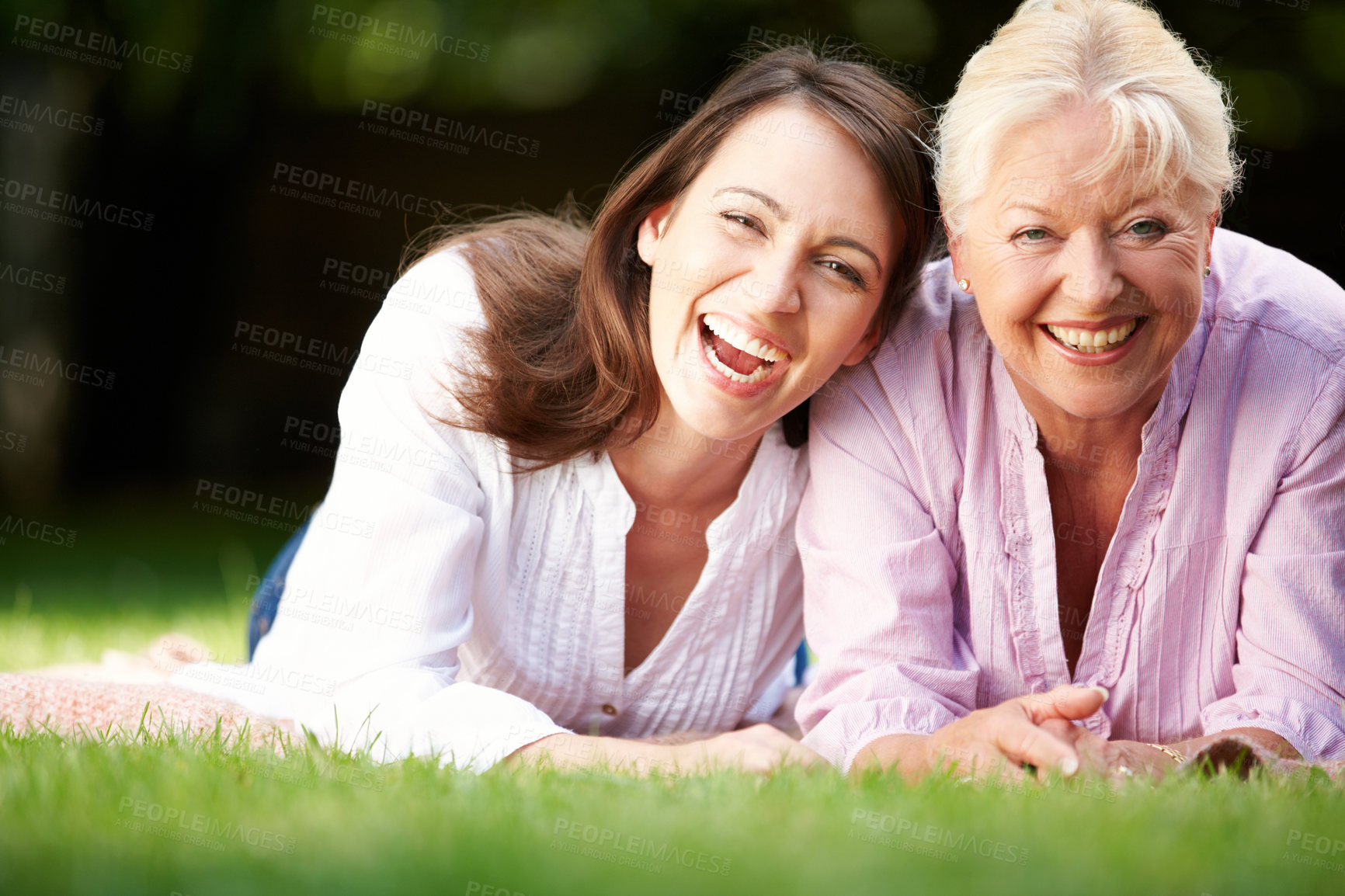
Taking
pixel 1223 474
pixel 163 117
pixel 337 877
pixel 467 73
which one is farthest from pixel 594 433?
pixel 163 117

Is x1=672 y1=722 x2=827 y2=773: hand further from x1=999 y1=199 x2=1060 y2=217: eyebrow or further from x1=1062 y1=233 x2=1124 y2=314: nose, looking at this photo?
x1=999 y1=199 x2=1060 y2=217: eyebrow

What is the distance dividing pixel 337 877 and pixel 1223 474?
2150mm

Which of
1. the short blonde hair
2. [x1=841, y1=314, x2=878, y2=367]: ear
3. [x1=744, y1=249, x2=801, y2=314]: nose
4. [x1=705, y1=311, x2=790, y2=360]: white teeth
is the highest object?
the short blonde hair

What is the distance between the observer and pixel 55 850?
1.72m

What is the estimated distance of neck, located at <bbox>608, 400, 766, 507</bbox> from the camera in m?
3.30

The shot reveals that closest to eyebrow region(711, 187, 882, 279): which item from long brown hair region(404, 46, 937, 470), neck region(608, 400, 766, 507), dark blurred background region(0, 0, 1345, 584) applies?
long brown hair region(404, 46, 937, 470)

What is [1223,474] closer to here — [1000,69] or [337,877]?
[1000,69]

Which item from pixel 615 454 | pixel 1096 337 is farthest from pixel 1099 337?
pixel 615 454

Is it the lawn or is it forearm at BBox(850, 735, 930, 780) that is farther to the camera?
forearm at BBox(850, 735, 930, 780)

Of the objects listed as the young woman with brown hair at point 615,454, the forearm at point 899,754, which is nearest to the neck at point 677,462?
the young woman with brown hair at point 615,454

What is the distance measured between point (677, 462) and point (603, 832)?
153 cm

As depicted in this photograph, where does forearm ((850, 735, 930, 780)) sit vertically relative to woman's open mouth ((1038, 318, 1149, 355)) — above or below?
below

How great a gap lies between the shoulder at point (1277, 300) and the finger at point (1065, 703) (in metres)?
0.94

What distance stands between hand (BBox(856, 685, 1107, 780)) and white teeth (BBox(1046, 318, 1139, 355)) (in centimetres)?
71
